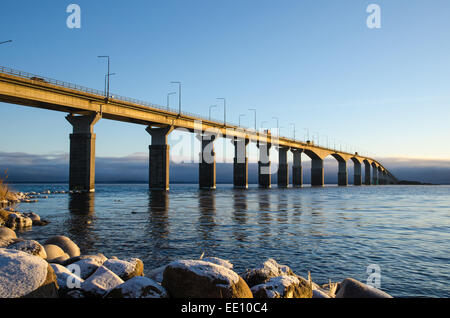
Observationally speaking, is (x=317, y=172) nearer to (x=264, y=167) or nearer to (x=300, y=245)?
(x=264, y=167)

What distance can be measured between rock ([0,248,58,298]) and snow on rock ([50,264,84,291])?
584 millimetres

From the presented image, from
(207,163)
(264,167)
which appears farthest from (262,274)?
(264,167)

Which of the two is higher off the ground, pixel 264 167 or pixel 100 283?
pixel 264 167

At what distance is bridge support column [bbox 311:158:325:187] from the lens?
145 metres

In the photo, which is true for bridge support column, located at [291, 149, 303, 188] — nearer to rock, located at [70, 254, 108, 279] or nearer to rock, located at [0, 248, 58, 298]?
rock, located at [70, 254, 108, 279]

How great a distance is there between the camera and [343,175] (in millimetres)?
167625

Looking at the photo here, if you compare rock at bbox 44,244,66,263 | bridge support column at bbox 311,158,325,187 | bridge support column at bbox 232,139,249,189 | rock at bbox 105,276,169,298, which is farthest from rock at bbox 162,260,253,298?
bridge support column at bbox 311,158,325,187

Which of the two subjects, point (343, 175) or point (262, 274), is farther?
point (343, 175)

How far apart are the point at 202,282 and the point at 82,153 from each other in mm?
55087

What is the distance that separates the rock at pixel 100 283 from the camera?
5570 millimetres

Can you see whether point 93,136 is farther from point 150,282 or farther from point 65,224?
point 150,282

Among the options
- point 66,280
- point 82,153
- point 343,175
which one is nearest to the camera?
point 66,280

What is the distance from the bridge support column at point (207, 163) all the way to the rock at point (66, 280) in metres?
79.8
